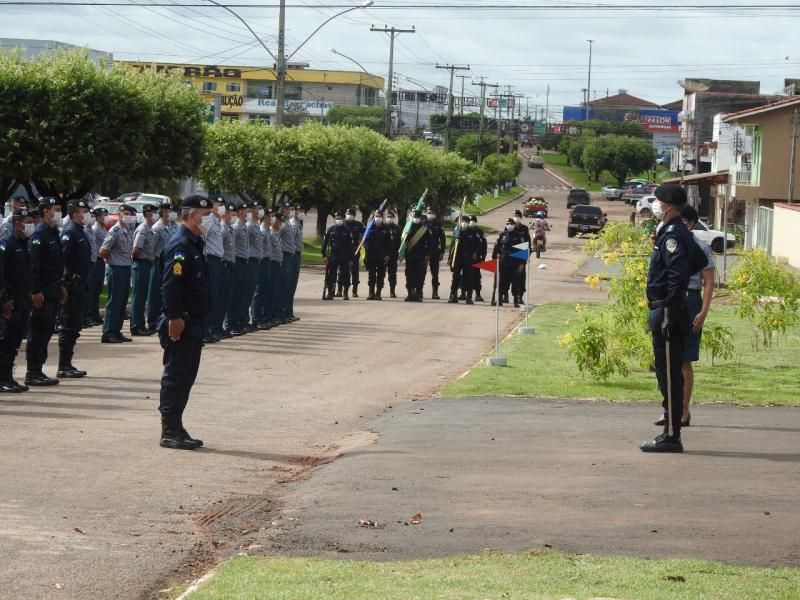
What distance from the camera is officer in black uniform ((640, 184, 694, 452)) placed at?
11109 mm

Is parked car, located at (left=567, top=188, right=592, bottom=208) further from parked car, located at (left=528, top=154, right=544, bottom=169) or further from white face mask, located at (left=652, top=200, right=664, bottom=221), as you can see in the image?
white face mask, located at (left=652, top=200, right=664, bottom=221)

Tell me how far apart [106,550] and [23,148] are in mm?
25718

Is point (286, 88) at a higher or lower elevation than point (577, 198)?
higher

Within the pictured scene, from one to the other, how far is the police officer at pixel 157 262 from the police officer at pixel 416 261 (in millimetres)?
10184

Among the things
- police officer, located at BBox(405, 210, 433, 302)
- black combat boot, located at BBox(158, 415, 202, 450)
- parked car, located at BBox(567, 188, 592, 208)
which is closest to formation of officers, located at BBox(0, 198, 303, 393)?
black combat boot, located at BBox(158, 415, 202, 450)

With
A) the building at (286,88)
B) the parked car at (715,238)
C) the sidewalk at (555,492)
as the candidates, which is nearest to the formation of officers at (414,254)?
the sidewalk at (555,492)

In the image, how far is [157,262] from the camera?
21.6m

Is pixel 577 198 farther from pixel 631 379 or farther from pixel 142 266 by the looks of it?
pixel 631 379

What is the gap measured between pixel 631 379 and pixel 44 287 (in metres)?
6.80

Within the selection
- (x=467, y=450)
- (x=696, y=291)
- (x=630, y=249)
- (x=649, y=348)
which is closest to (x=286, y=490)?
(x=467, y=450)

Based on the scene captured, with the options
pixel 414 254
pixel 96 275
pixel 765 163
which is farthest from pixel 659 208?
pixel 765 163

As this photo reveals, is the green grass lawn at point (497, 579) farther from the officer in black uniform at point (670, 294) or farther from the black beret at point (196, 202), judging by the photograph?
the black beret at point (196, 202)

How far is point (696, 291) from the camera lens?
12680mm

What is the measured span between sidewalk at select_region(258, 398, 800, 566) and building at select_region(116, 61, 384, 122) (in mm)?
108698
